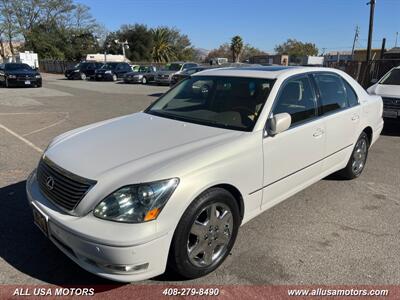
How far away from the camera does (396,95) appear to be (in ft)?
28.0

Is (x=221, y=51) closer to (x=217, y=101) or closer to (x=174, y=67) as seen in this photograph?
(x=174, y=67)

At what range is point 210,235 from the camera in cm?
304

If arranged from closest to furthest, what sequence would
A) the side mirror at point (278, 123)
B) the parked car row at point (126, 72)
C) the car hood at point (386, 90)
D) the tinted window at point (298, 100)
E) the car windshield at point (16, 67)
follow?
the side mirror at point (278, 123), the tinted window at point (298, 100), the car hood at point (386, 90), the car windshield at point (16, 67), the parked car row at point (126, 72)

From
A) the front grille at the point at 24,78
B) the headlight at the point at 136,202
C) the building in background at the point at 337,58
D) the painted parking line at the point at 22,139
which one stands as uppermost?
the building in background at the point at 337,58

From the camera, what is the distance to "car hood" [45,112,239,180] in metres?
2.91

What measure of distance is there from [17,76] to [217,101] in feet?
68.7

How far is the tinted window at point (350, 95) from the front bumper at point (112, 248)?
3.39 m

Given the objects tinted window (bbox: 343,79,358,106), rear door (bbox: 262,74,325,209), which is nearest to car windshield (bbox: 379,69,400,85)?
tinted window (bbox: 343,79,358,106)

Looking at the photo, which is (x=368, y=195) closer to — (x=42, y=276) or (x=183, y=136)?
(x=183, y=136)

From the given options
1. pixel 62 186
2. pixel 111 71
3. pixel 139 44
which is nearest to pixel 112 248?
pixel 62 186

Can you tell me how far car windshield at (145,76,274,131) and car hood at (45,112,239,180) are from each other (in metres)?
0.17

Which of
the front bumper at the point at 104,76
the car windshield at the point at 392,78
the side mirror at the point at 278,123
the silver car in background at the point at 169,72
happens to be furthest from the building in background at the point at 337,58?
the side mirror at the point at 278,123

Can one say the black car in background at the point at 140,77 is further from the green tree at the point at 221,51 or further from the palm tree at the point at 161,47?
the green tree at the point at 221,51

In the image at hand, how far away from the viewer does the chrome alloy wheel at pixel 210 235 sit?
2.93 metres
